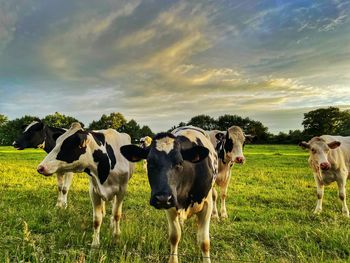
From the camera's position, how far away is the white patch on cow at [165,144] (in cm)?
448

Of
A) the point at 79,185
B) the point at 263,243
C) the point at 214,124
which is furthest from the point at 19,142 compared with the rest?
the point at 214,124

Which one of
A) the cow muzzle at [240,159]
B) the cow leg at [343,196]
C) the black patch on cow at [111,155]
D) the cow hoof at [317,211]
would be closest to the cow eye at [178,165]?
the black patch on cow at [111,155]

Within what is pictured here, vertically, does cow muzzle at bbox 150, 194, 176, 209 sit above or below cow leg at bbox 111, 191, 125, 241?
above

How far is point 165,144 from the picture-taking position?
4.52 m

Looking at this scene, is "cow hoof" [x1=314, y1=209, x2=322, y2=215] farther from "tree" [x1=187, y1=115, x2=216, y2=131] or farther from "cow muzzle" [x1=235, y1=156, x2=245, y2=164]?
"tree" [x1=187, y1=115, x2=216, y2=131]

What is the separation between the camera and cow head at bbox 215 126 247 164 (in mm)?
9000

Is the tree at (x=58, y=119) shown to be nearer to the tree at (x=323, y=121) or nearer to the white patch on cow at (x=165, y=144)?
the tree at (x=323, y=121)

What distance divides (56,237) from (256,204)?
268 inches

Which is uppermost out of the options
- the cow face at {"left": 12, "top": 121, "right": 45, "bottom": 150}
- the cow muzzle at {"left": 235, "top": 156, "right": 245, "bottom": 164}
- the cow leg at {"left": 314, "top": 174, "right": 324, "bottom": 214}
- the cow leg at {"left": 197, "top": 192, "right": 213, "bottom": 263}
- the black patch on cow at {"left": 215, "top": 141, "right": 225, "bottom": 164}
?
the cow face at {"left": 12, "top": 121, "right": 45, "bottom": 150}

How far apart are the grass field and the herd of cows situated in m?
0.54

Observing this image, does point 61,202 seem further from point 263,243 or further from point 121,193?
point 263,243

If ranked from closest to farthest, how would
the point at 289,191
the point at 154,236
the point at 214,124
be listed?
1. the point at 154,236
2. the point at 289,191
3. the point at 214,124

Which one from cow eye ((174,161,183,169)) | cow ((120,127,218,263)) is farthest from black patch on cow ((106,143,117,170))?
cow eye ((174,161,183,169))

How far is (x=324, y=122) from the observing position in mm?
73562
